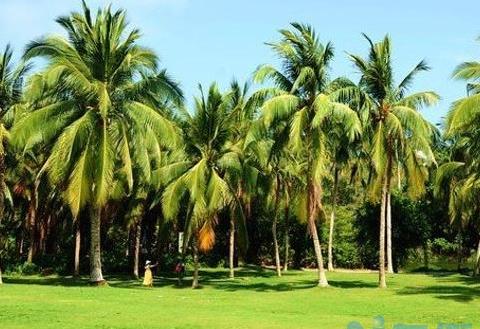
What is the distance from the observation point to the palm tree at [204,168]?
2619 centimetres

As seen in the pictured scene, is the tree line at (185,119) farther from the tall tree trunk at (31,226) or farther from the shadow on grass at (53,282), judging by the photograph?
the tall tree trunk at (31,226)

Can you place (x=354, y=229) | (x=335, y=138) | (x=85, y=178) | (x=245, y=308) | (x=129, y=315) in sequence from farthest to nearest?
(x=354, y=229) → (x=335, y=138) → (x=85, y=178) → (x=245, y=308) → (x=129, y=315)

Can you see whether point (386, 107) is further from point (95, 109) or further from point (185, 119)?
point (95, 109)

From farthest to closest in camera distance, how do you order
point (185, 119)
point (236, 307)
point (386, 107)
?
point (185, 119) → point (386, 107) → point (236, 307)

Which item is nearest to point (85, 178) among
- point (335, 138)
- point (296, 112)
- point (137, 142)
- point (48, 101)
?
point (137, 142)

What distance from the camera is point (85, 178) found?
2441 centimetres

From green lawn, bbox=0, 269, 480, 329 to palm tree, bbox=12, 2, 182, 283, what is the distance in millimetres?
4393

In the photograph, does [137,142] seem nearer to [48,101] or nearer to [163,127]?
[163,127]

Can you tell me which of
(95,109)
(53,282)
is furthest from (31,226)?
(95,109)

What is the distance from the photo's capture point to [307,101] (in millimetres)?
25719

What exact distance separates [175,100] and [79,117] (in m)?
3.96

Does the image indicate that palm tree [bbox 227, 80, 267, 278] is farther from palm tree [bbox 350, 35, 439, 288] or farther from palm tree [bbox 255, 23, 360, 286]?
palm tree [bbox 350, 35, 439, 288]

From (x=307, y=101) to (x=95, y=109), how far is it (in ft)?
27.6

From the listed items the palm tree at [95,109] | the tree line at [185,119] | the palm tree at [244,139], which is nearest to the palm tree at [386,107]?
the tree line at [185,119]
